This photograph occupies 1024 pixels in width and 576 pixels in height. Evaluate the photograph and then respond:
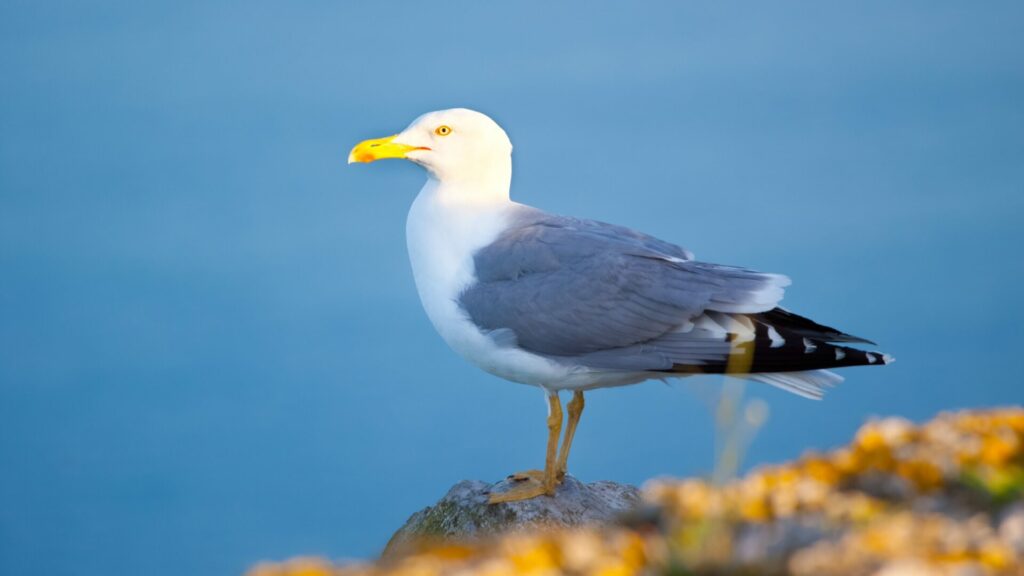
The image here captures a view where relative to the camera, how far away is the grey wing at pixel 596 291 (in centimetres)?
862

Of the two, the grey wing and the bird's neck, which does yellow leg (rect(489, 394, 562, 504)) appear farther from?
the bird's neck

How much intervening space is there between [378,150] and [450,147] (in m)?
0.57

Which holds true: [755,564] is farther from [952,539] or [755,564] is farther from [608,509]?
[608,509]

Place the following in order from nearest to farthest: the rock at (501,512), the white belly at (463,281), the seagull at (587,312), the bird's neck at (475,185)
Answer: the seagull at (587,312)
the white belly at (463,281)
the rock at (501,512)
the bird's neck at (475,185)

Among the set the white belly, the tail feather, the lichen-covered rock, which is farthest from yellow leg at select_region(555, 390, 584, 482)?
the lichen-covered rock

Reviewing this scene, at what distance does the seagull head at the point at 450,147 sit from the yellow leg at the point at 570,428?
1.86 m

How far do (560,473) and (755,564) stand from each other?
222 inches

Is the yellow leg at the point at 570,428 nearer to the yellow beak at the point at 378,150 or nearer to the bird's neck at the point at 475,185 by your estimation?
the bird's neck at the point at 475,185

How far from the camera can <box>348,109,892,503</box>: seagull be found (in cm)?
855

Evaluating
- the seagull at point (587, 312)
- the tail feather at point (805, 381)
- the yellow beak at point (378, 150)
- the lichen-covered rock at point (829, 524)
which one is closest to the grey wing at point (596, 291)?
the seagull at point (587, 312)

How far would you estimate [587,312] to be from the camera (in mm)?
8750

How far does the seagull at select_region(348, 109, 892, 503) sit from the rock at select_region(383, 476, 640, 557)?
0.34 ft

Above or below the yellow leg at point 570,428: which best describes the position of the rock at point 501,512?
below

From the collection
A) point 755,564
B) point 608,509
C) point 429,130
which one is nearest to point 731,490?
point 755,564
